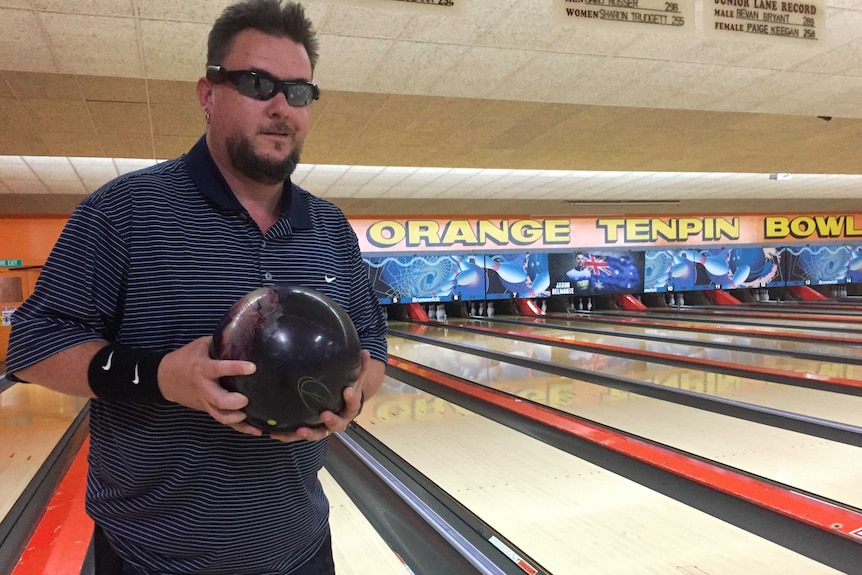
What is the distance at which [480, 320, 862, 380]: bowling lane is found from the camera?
4.74 metres

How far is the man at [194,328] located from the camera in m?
0.88

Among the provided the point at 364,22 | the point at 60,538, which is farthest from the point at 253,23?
the point at 364,22

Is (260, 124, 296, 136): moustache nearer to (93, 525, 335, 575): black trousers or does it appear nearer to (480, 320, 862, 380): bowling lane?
(93, 525, 335, 575): black trousers

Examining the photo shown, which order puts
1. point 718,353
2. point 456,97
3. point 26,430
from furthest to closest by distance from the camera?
point 718,353
point 456,97
point 26,430

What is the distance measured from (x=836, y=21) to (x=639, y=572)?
3106 mm

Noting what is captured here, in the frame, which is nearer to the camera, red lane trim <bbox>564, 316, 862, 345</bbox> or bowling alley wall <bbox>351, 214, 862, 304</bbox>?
red lane trim <bbox>564, 316, 862, 345</bbox>

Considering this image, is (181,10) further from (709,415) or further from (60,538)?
(709,415)

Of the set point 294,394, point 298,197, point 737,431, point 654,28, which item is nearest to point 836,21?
point 654,28

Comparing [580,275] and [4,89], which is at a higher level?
[4,89]

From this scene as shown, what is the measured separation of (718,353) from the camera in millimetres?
5578

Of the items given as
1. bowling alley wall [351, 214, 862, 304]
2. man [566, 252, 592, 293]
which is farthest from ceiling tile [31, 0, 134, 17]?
man [566, 252, 592, 293]

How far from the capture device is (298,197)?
3.69 ft

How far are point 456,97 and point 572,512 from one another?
2950 millimetres

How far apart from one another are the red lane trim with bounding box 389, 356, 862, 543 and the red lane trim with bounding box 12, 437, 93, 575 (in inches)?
88.7
